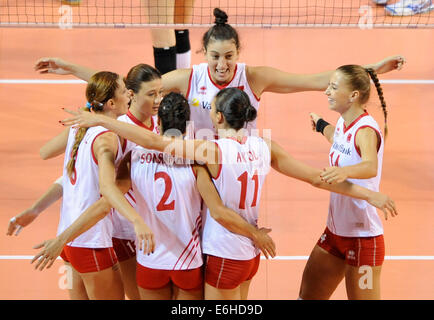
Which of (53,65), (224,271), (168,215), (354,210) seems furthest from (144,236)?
(53,65)

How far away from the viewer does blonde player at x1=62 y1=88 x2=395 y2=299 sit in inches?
146

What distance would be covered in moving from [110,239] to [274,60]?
552cm

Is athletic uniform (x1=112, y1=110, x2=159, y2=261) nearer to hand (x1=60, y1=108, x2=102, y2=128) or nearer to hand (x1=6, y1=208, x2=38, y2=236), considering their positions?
hand (x1=6, y1=208, x2=38, y2=236)

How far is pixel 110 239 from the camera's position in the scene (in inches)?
165

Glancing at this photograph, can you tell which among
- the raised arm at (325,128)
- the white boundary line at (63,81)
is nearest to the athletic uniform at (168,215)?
the raised arm at (325,128)

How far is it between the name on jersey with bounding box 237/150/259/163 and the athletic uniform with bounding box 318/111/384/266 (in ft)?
2.65

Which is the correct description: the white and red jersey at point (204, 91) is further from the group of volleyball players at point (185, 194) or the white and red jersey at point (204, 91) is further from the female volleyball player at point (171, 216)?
the female volleyball player at point (171, 216)

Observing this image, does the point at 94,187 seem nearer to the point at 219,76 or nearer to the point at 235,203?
the point at 235,203

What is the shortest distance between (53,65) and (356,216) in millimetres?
2606

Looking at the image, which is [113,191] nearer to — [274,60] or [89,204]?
[89,204]

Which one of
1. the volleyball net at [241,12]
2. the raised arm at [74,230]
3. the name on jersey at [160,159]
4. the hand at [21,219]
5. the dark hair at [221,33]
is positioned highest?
the volleyball net at [241,12]

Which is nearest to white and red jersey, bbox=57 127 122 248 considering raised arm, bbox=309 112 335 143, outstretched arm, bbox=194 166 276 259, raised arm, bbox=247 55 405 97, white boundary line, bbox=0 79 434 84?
outstretched arm, bbox=194 166 276 259

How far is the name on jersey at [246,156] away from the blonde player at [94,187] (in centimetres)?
78

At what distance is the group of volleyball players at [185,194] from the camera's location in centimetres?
376
